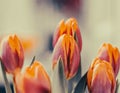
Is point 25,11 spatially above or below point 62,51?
above

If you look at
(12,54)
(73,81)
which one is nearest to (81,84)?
(73,81)

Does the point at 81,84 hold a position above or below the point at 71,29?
below

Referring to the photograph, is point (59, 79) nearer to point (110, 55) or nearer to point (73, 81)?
point (73, 81)


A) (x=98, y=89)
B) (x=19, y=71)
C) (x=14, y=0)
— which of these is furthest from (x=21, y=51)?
(x=98, y=89)

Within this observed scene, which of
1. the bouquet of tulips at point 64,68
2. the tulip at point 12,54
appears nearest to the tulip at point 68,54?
the bouquet of tulips at point 64,68

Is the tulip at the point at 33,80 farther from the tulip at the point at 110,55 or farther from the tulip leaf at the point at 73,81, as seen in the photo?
the tulip at the point at 110,55

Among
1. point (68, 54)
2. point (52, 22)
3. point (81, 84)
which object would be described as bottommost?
point (81, 84)

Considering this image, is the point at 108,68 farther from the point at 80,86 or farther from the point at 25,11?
the point at 25,11
